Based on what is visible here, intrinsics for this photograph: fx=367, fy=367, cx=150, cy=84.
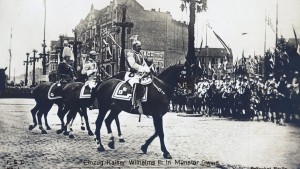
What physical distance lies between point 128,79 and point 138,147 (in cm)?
106

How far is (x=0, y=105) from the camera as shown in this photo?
19.3ft

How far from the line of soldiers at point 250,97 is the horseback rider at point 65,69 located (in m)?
2.42

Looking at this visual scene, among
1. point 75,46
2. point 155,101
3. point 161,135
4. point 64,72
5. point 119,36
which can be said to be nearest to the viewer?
point 161,135

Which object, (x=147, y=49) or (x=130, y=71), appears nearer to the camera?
(x=130, y=71)

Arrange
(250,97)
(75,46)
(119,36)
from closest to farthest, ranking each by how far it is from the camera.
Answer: (119,36) → (75,46) → (250,97)

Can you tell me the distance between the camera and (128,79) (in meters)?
5.65

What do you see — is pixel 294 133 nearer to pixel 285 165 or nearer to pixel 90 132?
pixel 285 165

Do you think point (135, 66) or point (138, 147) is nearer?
point (135, 66)

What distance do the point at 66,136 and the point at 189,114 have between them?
3.84 metres

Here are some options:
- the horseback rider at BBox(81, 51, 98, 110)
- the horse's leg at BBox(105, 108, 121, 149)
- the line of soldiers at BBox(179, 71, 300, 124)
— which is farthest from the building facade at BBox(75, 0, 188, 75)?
the line of soldiers at BBox(179, 71, 300, 124)

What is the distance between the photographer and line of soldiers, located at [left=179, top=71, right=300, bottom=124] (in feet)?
23.9

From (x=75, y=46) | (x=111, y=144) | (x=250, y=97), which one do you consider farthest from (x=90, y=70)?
(x=250, y=97)

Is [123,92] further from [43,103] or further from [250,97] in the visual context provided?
[250,97]

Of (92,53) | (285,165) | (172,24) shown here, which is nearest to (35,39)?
(92,53)
